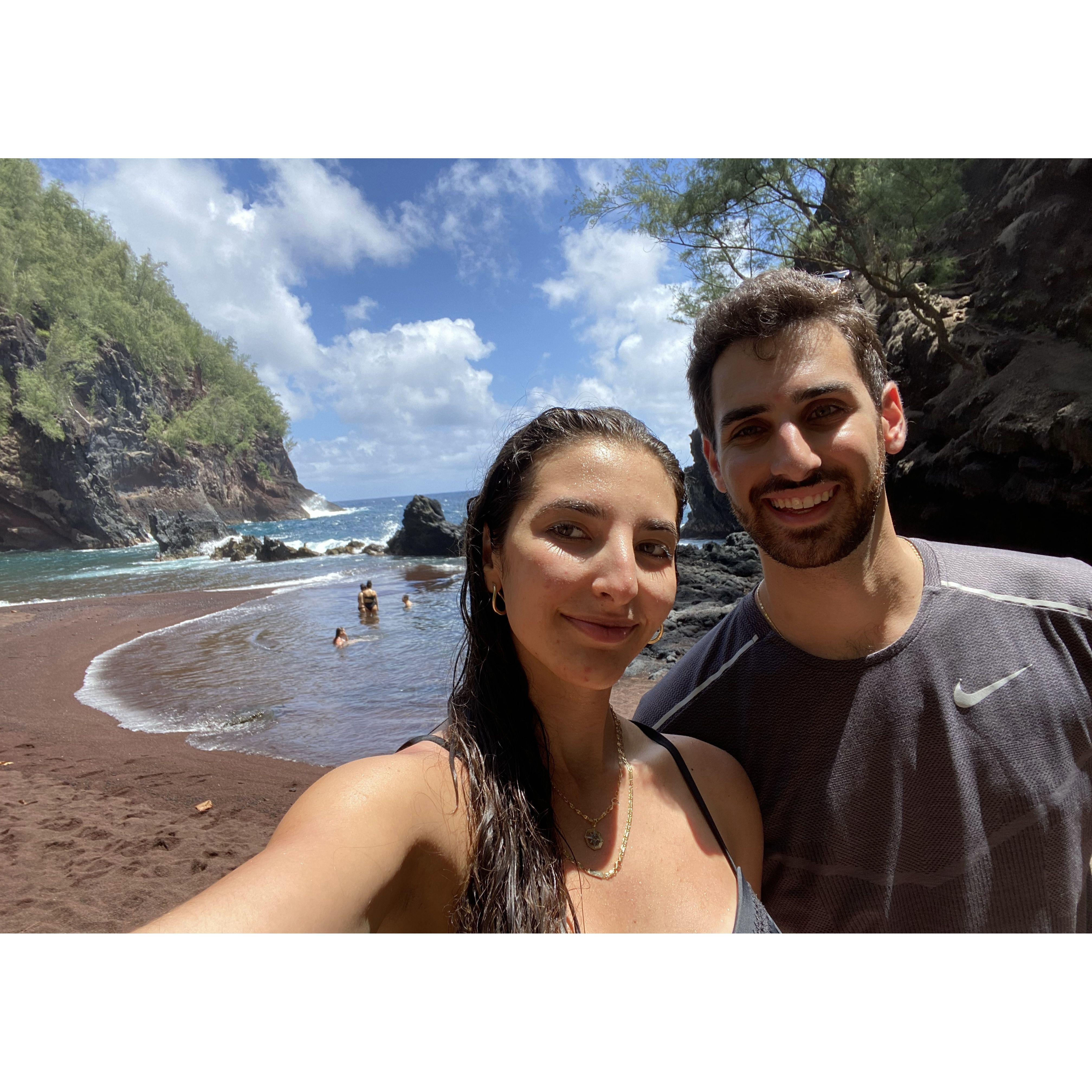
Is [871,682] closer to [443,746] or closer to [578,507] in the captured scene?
[578,507]

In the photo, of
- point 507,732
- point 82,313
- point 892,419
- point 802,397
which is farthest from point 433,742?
point 82,313

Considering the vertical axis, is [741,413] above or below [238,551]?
above

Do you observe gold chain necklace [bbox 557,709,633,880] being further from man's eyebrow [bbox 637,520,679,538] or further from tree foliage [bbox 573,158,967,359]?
tree foliage [bbox 573,158,967,359]

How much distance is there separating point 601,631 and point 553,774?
0.40m

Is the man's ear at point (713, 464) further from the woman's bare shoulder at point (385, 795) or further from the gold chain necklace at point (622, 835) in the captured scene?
the woman's bare shoulder at point (385, 795)

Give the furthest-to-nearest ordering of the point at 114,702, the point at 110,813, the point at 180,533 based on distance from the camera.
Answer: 1. the point at 180,533
2. the point at 114,702
3. the point at 110,813

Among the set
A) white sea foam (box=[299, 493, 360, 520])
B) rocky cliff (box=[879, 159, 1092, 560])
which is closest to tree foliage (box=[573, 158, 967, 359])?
rocky cliff (box=[879, 159, 1092, 560])

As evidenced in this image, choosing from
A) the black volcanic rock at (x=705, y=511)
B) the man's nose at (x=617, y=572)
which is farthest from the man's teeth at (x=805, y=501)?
the black volcanic rock at (x=705, y=511)

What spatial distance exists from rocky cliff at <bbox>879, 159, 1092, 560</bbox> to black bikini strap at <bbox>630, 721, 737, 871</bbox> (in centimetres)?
1044

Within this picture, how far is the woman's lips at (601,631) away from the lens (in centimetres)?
127

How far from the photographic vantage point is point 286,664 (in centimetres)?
1212

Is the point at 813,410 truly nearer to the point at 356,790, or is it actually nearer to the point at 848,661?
the point at 848,661

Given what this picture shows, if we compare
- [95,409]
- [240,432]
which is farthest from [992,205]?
[240,432]

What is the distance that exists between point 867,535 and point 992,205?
13.6m
